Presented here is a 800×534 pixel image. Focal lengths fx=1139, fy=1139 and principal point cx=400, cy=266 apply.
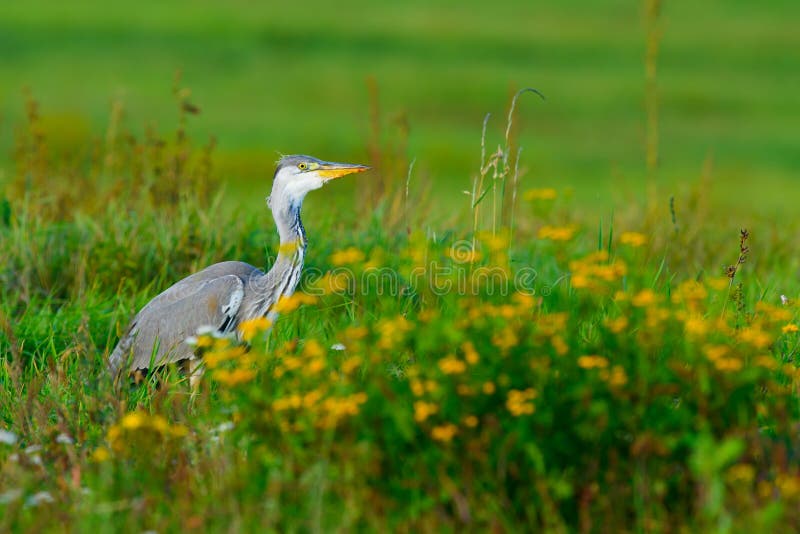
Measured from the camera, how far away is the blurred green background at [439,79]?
19484 mm

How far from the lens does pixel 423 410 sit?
3.46 m

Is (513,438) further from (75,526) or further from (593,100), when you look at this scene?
(593,100)

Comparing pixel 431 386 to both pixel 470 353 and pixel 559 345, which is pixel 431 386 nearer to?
pixel 470 353

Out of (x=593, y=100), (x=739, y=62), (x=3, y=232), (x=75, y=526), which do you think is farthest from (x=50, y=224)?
(x=739, y=62)

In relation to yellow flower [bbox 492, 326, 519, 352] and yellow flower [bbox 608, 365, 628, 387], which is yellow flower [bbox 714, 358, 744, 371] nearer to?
yellow flower [bbox 608, 365, 628, 387]

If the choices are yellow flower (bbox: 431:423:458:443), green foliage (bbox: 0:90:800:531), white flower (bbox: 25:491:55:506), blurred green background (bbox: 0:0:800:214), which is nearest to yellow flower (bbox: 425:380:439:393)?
green foliage (bbox: 0:90:800:531)

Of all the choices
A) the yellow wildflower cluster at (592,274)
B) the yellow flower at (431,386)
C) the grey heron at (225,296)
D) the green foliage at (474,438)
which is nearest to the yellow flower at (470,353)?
the green foliage at (474,438)

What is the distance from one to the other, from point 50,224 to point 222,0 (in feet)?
94.3

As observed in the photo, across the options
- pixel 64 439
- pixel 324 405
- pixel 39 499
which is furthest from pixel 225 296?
pixel 324 405

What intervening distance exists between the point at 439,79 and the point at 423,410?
2323 cm

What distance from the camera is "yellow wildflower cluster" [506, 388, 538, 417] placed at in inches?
134

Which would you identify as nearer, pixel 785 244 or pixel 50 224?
pixel 50 224

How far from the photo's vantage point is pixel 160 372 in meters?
6.00

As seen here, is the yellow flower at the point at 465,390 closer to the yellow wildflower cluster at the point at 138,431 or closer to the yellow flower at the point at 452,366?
the yellow flower at the point at 452,366
